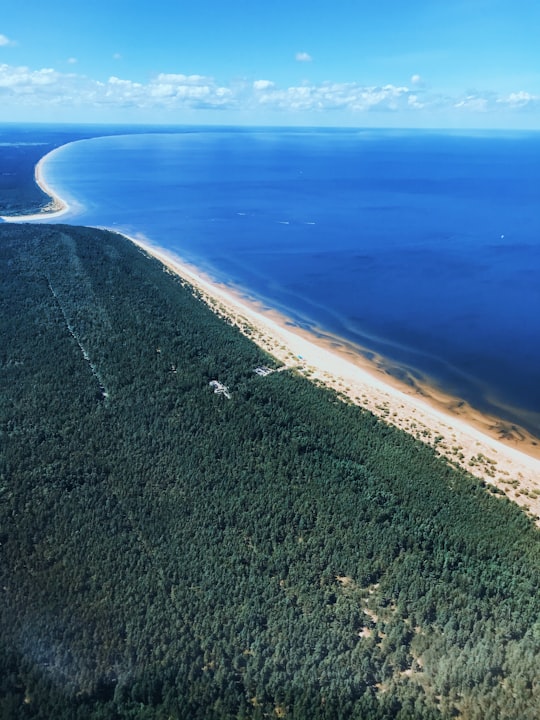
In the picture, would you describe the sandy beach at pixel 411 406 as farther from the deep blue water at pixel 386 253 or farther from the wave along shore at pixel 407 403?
the deep blue water at pixel 386 253

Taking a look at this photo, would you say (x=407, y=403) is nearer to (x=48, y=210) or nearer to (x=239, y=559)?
(x=239, y=559)

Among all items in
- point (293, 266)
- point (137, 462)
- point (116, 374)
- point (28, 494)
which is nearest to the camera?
point (28, 494)

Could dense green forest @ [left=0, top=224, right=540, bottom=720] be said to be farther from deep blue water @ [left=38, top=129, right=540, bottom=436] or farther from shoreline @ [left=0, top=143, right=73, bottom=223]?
shoreline @ [left=0, top=143, right=73, bottom=223]

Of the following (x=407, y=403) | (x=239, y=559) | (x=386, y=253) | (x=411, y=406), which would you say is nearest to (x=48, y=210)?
(x=386, y=253)

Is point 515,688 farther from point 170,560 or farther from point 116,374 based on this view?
point 116,374

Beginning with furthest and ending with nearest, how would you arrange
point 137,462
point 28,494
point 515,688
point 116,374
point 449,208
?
point 449,208, point 116,374, point 137,462, point 28,494, point 515,688

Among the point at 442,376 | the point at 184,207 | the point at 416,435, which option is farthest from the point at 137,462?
the point at 184,207
